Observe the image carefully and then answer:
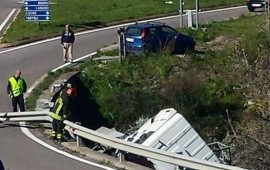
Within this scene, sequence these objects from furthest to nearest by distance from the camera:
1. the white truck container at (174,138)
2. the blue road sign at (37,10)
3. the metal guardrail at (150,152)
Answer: the blue road sign at (37,10)
the white truck container at (174,138)
the metal guardrail at (150,152)

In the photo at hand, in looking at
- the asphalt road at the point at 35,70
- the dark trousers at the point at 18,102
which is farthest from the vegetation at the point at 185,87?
the dark trousers at the point at 18,102

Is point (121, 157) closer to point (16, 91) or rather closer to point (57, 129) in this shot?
point (57, 129)

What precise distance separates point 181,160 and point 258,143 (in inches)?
109

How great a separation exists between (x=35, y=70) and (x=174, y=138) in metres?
11.4

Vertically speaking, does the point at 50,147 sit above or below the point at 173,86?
above

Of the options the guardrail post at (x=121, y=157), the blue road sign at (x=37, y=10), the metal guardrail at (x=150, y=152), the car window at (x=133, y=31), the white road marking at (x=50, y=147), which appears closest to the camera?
the metal guardrail at (x=150, y=152)

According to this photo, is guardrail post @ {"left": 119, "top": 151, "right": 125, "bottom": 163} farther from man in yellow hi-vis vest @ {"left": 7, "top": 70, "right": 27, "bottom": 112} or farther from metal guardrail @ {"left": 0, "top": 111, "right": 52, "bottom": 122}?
man in yellow hi-vis vest @ {"left": 7, "top": 70, "right": 27, "bottom": 112}

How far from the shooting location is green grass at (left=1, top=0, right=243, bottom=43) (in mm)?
39906

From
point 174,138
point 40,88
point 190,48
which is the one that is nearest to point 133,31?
point 190,48

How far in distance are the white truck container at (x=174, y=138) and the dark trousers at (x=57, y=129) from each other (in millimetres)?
1899

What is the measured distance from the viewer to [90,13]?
47156 mm

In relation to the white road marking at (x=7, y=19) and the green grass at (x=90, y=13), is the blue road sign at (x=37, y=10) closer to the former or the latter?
the green grass at (x=90, y=13)

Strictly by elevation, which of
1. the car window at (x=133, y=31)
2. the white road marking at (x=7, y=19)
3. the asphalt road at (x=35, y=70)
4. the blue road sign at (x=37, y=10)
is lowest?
the asphalt road at (x=35, y=70)

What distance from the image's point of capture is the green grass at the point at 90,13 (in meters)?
39.9
